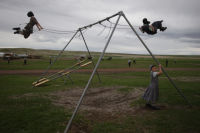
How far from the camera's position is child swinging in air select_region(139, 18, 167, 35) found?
6281 mm

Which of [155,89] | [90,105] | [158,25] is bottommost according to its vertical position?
[90,105]

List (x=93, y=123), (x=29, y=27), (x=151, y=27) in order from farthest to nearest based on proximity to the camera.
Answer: (x=29, y=27) → (x=151, y=27) → (x=93, y=123)

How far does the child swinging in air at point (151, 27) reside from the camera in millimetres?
6281

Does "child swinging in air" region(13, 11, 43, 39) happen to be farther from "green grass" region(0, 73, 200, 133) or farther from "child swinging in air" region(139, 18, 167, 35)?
"child swinging in air" region(139, 18, 167, 35)

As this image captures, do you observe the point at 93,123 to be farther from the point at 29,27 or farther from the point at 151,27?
the point at 29,27

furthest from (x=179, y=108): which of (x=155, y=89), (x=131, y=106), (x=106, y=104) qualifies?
(x=106, y=104)

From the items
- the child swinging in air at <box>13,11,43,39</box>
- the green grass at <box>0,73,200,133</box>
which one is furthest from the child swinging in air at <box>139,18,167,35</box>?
the child swinging in air at <box>13,11,43,39</box>

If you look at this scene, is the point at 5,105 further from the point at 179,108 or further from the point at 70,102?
the point at 179,108

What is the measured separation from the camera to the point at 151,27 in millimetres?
6289

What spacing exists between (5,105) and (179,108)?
23.1 feet

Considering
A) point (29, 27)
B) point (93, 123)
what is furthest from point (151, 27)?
point (29, 27)

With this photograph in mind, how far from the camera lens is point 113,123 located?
4.85 meters

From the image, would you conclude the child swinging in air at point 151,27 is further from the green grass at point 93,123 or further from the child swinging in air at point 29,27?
the child swinging in air at point 29,27

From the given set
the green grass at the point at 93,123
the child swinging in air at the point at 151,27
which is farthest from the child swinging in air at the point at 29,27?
the child swinging in air at the point at 151,27
